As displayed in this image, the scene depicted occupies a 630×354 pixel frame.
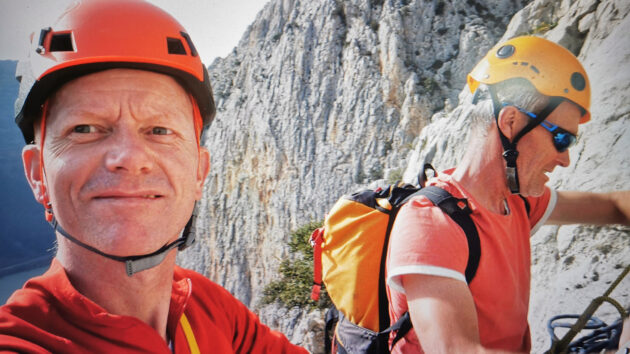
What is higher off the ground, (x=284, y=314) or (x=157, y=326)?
(x=157, y=326)

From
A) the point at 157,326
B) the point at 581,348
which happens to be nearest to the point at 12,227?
the point at 157,326

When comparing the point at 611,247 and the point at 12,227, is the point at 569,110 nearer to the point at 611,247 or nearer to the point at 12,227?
the point at 611,247

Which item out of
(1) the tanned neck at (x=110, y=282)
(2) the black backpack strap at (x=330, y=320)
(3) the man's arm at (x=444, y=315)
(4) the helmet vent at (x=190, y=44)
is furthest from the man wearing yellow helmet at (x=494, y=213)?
(4) the helmet vent at (x=190, y=44)

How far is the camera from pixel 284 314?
1323 centimetres

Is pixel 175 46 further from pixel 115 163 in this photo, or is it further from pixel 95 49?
pixel 115 163

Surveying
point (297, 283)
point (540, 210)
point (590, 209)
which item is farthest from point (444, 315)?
point (297, 283)

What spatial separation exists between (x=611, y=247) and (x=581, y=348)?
123 cm

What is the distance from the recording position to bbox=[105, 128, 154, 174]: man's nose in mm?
1079

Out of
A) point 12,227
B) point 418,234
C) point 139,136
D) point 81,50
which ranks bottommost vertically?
point 12,227

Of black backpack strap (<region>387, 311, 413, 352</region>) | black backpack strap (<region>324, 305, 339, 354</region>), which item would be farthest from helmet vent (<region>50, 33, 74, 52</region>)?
black backpack strap (<region>324, 305, 339, 354</region>)

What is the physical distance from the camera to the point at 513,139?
6.47 feet

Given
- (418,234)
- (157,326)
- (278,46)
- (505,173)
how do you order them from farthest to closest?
1. (278,46)
2. (505,173)
3. (418,234)
4. (157,326)

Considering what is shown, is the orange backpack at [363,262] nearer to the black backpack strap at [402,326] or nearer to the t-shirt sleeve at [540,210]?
the black backpack strap at [402,326]

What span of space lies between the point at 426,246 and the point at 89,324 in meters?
1.48
